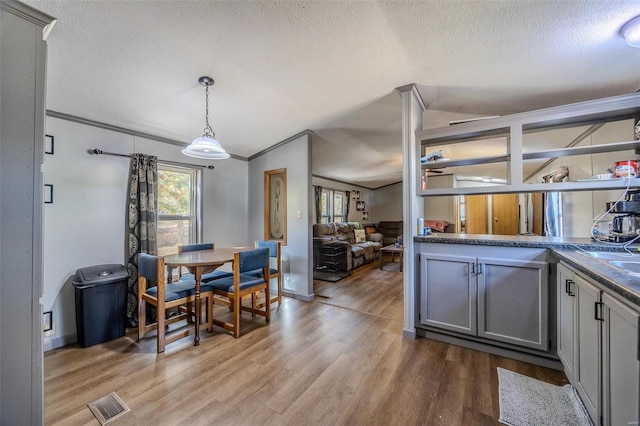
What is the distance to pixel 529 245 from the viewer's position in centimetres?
207

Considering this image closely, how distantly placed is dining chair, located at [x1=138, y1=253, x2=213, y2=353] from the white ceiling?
1549 millimetres

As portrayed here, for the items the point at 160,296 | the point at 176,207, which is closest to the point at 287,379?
the point at 160,296

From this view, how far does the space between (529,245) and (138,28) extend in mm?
3250

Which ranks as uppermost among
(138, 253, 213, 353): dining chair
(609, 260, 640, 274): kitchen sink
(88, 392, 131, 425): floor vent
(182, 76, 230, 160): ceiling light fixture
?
(182, 76, 230, 160): ceiling light fixture

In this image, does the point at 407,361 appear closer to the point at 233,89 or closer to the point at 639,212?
the point at 639,212

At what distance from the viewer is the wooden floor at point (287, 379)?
1.57 metres

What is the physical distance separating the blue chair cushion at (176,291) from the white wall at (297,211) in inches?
61.2

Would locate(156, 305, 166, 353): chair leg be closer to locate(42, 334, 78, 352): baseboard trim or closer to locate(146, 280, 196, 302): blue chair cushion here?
locate(146, 280, 196, 302): blue chair cushion

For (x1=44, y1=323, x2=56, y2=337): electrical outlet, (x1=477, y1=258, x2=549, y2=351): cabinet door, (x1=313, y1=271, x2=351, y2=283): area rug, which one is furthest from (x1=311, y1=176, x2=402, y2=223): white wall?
(x1=44, y1=323, x2=56, y2=337): electrical outlet

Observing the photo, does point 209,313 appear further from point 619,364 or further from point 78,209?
point 619,364

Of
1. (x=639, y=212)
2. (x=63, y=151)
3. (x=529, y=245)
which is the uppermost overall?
(x=63, y=151)

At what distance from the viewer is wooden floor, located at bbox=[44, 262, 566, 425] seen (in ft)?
5.15

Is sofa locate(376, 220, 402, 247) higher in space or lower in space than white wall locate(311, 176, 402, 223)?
lower

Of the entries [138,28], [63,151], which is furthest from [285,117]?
[63,151]
